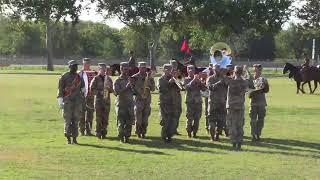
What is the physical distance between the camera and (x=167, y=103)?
16.2 meters

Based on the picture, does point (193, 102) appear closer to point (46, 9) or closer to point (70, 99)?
point (70, 99)

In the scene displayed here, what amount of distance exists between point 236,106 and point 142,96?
3.00 meters

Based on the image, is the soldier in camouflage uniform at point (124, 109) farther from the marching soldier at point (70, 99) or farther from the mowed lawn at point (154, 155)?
the marching soldier at point (70, 99)

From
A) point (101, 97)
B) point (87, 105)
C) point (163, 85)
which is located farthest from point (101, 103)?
point (163, 85)

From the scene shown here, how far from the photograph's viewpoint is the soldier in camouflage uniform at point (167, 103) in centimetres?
1616

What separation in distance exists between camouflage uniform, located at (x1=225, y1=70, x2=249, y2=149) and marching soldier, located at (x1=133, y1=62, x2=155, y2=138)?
2.70 m

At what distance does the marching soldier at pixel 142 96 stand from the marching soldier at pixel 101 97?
0.73m

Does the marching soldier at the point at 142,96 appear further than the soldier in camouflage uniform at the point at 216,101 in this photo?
Yes

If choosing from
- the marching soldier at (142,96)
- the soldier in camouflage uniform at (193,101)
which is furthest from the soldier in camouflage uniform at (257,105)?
the marching soldier at (142,96)

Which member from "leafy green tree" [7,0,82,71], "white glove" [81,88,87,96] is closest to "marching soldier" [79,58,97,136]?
"white glove" [81,88,87,96]

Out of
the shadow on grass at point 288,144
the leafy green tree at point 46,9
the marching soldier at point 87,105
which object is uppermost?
the leafy green tree at point 46,9

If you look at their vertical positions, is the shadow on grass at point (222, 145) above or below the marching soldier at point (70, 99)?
below

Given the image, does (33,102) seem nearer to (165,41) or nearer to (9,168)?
(9,168)

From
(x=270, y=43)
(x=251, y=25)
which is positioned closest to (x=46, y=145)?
(x=251, y=25)
